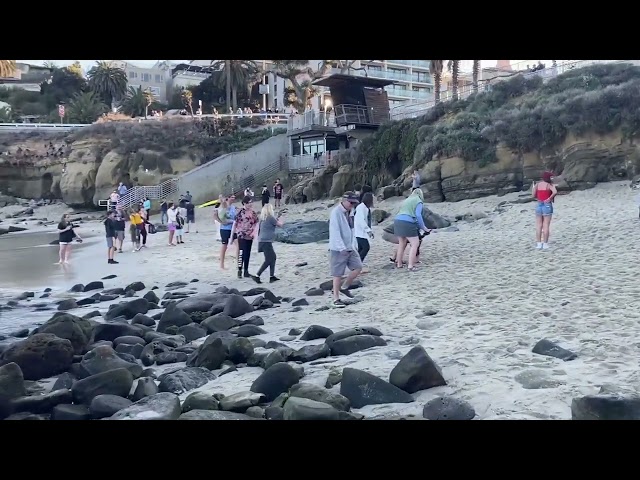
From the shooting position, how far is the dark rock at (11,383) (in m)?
5.29

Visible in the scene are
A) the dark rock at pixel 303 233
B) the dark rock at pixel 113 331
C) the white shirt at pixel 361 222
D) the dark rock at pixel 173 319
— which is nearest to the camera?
the dark rock at pixel 113 331

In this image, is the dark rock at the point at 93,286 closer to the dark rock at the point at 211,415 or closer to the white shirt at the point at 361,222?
the white shirt at the point at 361,222

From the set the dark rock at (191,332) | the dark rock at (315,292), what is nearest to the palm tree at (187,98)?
the dark rock at (315,292)

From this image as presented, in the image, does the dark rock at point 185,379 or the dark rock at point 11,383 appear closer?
the dark rock at point 11,383

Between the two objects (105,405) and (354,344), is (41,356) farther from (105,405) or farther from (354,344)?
(354,344)

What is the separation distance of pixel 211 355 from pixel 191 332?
175cm


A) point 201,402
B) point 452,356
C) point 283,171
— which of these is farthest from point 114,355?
point 283,171

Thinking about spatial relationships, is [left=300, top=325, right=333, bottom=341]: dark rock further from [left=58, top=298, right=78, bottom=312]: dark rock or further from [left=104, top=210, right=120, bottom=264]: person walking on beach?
[left=104, top=210, right=120, bottom=264]: person walking on beach

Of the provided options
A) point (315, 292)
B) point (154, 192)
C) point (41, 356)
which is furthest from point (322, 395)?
point (154, 192)

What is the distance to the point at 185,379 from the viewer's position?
5656 millimetres

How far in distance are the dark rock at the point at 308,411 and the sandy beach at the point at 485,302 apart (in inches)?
14.4

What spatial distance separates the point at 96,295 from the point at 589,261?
884 cm

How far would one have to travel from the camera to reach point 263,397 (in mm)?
4938
